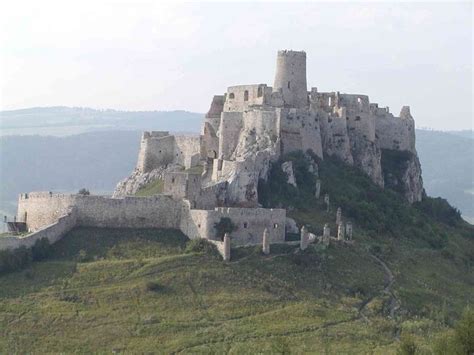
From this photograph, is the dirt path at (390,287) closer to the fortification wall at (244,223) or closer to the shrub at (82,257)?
the fortification wall at (244,223)

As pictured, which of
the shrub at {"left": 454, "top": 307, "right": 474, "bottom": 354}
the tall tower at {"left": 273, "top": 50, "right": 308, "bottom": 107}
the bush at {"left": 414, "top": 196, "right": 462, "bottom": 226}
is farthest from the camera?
the bush at {"left": 414, "top": 196, "right": 462, "bottom": 226}

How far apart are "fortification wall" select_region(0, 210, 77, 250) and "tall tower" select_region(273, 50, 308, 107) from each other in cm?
2514

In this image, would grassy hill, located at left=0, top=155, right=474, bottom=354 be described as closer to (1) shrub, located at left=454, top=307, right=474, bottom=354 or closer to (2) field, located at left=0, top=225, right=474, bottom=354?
(2) field, located at left=0, top=225, right=474, bottom=354

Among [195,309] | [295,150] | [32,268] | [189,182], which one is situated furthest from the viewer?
[295,150]

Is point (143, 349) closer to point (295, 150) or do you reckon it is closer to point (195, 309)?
point (195, 309)

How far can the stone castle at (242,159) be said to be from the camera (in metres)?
72.9

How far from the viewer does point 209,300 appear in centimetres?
6544

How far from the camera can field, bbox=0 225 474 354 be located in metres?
61.8

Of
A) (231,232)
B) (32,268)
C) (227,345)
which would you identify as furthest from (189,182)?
(227,345)

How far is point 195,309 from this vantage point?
212 feet

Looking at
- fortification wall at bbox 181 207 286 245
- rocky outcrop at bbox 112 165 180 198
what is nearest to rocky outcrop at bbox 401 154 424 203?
rocky outcrop at bbox 112 165 180 198

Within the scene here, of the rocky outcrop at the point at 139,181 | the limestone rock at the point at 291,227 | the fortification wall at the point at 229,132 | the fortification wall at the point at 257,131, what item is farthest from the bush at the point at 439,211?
the limestone rock at the point at 291,227

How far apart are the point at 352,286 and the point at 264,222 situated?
22.8 ft

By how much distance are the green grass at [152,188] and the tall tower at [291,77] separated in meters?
13.2
